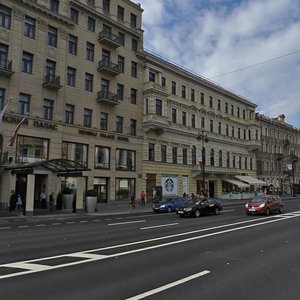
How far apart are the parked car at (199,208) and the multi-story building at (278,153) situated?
44.3 metres

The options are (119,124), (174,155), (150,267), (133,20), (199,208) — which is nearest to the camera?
(150,267)

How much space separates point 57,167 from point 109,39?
17167 millimetres

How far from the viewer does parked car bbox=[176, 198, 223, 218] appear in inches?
1005

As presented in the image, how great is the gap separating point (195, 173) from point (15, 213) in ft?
96.0

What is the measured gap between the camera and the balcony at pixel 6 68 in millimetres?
30539

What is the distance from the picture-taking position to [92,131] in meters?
38.3

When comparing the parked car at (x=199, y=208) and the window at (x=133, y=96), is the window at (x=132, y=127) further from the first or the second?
the parked car at (x=199, y=208)

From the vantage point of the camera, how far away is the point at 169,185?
154 feet

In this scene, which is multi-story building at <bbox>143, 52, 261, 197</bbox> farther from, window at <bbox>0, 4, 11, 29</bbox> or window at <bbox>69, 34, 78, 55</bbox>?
window at <bbox>0, 4, 11, 29</bbox>

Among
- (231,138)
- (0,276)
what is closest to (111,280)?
(0,276)

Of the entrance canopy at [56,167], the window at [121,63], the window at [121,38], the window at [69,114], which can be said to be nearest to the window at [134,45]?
the window at [121,38]

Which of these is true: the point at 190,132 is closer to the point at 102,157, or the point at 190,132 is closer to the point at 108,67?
the point at 102,157

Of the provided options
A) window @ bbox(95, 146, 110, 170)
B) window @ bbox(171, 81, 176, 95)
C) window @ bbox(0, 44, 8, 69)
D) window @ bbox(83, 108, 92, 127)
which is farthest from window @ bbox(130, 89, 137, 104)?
window @ bbox(0, 44, 8, 69)

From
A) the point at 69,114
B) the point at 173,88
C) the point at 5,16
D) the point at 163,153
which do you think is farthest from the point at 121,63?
the point at 5,16
